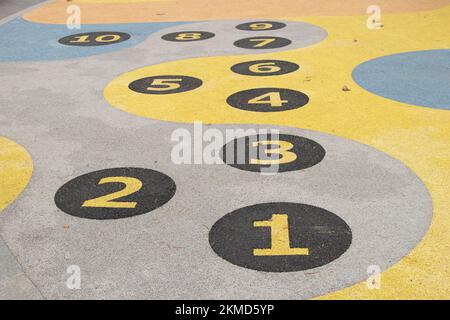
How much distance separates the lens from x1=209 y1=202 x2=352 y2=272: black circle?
11.5 ft

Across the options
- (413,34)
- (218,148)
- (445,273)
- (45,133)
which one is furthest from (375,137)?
(413,34)

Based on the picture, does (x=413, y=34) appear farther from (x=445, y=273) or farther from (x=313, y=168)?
(x=445, y=273)

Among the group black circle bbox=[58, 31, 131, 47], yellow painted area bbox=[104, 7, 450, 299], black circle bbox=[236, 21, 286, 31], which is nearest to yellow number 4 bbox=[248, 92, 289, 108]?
yellow painted area bbox=[104, 7, 450, 299]

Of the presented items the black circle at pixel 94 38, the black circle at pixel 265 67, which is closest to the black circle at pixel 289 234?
the black circle at pixel 265 67

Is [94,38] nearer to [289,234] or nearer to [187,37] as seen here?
[187,37]

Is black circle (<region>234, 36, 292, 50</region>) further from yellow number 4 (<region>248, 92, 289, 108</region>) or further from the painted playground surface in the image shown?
yellow number 4 (<region>248, 92, 289, 108</region>)

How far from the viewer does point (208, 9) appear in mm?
12273

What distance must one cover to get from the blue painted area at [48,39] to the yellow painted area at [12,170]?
12.1ft

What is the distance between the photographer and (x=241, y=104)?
6.43m

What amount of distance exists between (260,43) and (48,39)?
3.90 meters

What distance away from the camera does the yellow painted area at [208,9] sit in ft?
37.6

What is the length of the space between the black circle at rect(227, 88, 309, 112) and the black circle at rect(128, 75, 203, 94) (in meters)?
0.75
